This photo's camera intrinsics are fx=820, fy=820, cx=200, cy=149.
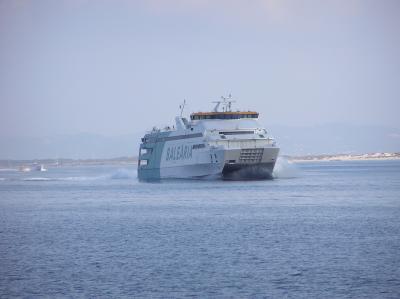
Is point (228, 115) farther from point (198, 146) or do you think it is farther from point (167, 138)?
point (167, 138)

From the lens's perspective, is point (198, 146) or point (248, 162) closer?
point (248, 162)

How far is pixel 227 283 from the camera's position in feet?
109

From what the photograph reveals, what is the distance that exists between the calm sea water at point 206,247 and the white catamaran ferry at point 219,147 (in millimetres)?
16859

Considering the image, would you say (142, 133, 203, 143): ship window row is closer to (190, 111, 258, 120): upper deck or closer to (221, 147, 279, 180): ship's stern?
(190, 111, 258, 120): upper deck

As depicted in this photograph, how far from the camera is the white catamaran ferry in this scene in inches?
3693

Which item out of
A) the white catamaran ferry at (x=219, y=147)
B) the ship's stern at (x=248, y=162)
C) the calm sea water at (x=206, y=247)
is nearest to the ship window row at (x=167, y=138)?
the white catamaran ferry at (x=219, y=147)

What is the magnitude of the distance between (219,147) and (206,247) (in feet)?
166

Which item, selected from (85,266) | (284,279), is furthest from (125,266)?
(284,279)

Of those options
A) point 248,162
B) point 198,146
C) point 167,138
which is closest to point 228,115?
point 198,146

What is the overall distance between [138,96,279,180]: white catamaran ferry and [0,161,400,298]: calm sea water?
55.3ft

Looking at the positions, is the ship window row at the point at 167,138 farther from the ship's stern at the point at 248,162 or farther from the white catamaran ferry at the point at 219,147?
the ship's stern at the point at 248,162

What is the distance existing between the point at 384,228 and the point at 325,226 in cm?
382

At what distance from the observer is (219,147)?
306 ft

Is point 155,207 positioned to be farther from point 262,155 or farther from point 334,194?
point 262,155
